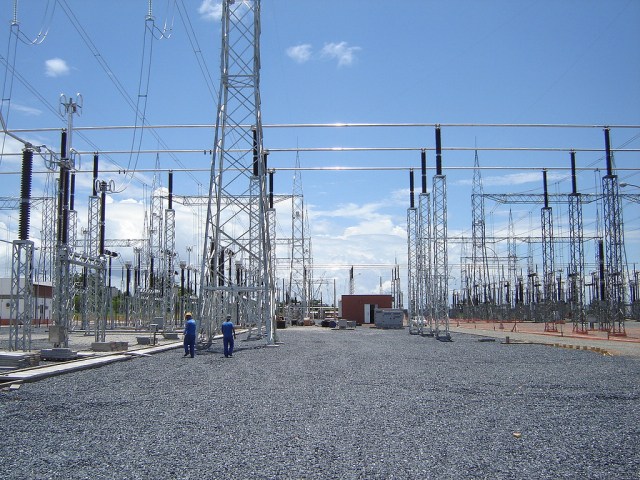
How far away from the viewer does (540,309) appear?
5338 centimetres

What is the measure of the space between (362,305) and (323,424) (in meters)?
49.8

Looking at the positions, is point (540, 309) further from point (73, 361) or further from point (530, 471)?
point (530, 471)

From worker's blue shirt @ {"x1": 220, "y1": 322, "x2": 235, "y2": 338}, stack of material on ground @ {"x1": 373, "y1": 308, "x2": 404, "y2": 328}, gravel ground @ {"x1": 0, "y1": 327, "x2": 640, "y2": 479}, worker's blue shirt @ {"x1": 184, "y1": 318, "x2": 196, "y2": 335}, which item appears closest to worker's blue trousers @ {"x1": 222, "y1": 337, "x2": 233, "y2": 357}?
worker's blue shirt @ {"x1": 220, "y1": 322, "x2": 235, "y2": 338}

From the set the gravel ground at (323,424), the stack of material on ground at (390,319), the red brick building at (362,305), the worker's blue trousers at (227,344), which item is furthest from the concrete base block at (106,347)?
the red brick building at (362,305)

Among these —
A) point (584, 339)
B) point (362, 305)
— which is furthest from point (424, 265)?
point (362, 305)

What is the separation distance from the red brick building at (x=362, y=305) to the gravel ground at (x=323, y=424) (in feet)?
141

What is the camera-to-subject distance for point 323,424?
7.37 m

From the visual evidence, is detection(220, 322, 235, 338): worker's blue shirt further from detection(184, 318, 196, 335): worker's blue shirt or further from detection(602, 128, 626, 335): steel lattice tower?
detection(602, 128, 626, 335): steel lattice tower

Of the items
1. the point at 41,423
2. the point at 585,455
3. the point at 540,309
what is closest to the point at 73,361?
the point at 41,423

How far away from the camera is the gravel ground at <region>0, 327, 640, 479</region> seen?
5.51 m

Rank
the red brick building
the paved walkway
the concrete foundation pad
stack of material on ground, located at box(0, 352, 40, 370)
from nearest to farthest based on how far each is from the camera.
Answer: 1. stack of material on ground, located at box(0, 352, 40, 370)
2. the concrete foundation pad
3. the paved walkway
4. the red brick building

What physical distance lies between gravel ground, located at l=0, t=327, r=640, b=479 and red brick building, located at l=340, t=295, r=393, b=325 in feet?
141

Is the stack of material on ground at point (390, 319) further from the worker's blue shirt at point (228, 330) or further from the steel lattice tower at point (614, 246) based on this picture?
the worker's blue shirt at point (228, 330)

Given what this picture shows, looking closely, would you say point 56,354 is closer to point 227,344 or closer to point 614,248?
point 227,344
